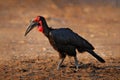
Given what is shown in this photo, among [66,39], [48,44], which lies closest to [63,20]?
[48,44]

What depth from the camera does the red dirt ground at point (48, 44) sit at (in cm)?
1233

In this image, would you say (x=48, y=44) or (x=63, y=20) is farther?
(x=63, y=20)

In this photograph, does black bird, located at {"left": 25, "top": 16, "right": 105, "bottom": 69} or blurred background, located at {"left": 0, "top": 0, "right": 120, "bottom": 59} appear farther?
blurred background, located at {"left": 0, "top": 0, "right": 120, "bottom": 59}

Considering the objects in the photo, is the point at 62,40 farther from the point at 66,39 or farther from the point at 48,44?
the point at 48,44

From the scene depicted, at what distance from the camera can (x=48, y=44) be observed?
1731 cm

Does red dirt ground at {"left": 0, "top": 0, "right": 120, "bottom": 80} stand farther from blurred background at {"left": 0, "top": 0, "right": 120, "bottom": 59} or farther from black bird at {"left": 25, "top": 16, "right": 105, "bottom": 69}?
black bird at {"left": 25, "top": 16, "right": 105, "bottom": 69}

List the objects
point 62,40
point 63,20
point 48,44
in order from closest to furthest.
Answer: point 62,40, point 48,44, point 63,20

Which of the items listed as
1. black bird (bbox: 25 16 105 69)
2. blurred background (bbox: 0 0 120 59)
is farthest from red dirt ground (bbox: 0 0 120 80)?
black bird (bbox: 25 16 105 69)

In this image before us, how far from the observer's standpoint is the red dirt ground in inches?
485

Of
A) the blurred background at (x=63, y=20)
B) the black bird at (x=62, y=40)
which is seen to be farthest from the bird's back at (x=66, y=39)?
the blurred background at (x=63, y=20)

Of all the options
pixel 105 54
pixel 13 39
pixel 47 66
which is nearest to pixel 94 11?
pixel 13 39

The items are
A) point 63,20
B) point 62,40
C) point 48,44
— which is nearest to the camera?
point 62,40

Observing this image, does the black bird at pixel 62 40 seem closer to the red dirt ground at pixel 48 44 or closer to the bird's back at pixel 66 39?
the bird's back at pixel 66 39

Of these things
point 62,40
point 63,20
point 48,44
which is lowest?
point 62,40
